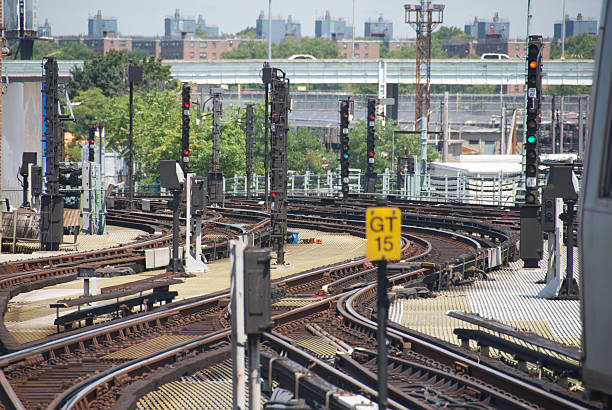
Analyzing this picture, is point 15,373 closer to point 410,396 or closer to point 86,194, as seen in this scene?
point 410,396

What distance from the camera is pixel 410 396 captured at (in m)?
10.7

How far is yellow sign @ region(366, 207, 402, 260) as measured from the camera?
7824 millimetres

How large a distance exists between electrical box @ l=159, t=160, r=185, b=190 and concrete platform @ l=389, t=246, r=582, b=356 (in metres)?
6.69

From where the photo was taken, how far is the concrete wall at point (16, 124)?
150 ft

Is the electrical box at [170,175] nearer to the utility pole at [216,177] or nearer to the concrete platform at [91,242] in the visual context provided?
the concrete platform at [91,242]

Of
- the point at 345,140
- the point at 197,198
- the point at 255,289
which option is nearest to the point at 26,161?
the point at 345,140

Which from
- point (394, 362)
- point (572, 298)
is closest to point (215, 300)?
point (394, 362)

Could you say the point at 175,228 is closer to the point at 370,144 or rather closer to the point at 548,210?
the point at 548,210

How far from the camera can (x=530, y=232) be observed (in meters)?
21.3

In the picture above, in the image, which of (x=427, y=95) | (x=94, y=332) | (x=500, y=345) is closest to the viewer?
(x=500, y=345)

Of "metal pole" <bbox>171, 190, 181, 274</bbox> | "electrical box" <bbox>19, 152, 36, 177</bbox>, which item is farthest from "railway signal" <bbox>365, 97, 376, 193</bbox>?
"metal pole" <bbox>171, 190, 181, 274</bbox>

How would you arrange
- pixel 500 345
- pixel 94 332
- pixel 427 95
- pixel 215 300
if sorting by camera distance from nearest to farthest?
pixel 500 345 → pixel 94 332 → pixel 215 300 → pixel 427 95

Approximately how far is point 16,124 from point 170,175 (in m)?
25.9

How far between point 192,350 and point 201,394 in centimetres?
223
